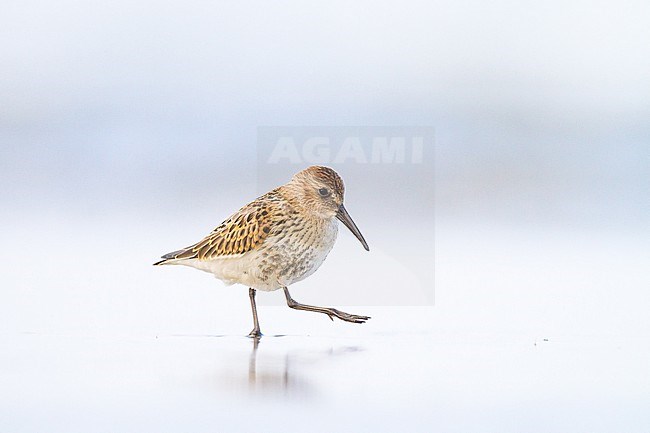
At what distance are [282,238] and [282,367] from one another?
0.23 m

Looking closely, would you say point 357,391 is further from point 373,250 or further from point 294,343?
point 373,250

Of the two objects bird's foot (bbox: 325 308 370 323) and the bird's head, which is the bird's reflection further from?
the bird's head

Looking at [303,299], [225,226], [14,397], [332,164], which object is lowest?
[14,397]

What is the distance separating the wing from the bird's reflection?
0.59 ft

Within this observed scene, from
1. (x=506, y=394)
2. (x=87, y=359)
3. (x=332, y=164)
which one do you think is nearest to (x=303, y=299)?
(x=332, y=164)

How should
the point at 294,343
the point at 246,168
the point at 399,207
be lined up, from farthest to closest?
the point at 246,168
the point at 399,207
the point at 294,343

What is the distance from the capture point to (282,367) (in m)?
1.49

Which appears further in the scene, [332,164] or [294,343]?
[332,164]

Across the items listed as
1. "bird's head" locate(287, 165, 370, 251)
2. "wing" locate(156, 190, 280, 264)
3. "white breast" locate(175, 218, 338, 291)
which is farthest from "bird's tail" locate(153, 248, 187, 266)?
"bird's head" locate(287, 165, 370, 251)

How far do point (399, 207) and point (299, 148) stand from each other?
0.37 metres

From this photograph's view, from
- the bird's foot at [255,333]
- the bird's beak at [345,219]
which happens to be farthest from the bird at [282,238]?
the bird's foot at [255,333]

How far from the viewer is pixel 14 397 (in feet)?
4.31

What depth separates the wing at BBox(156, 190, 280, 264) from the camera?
161 centimetres

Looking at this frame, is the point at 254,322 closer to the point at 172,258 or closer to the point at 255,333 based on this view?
the point at 255,333
